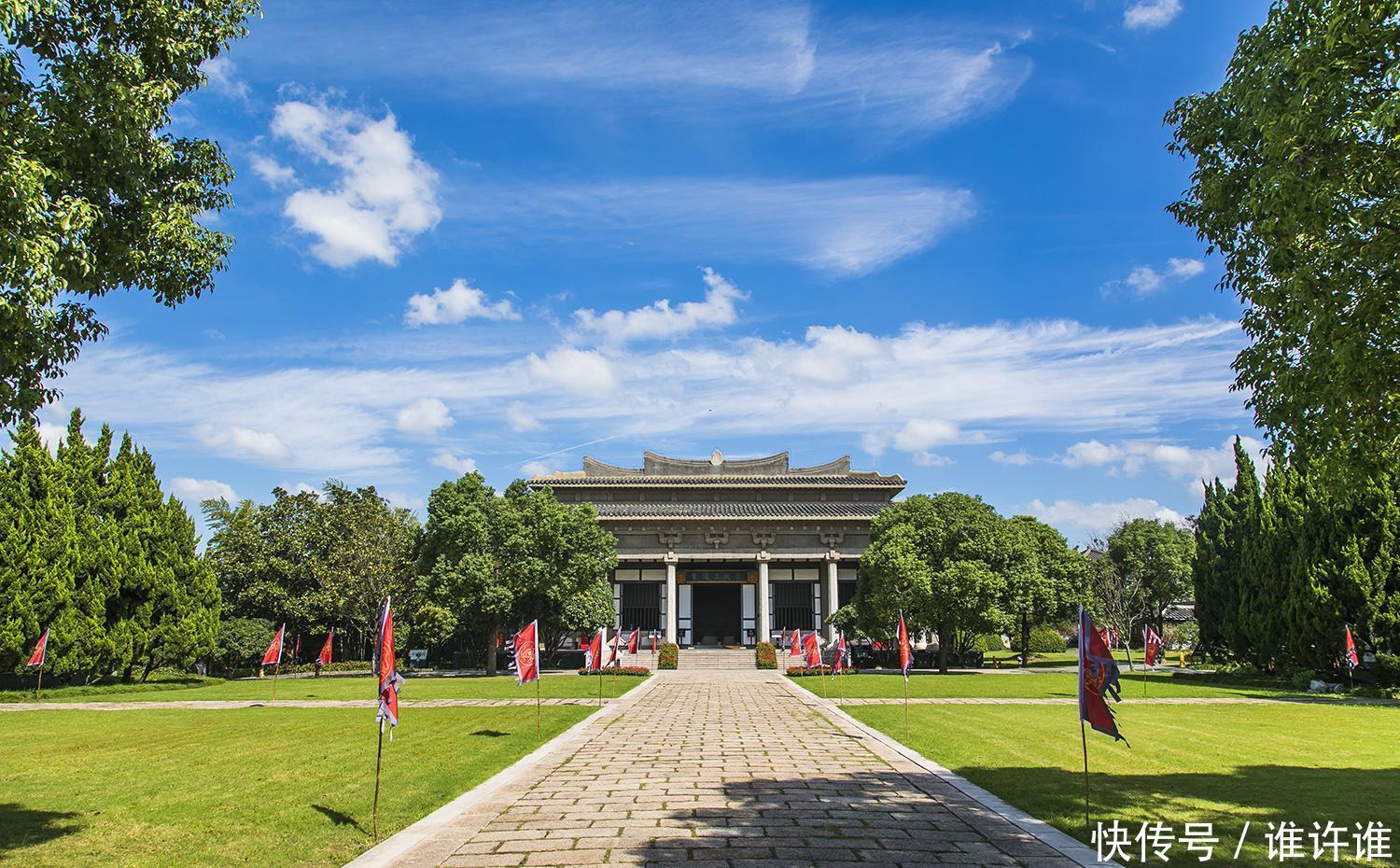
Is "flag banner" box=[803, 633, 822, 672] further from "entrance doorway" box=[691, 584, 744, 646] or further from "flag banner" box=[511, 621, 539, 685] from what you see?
"entrance doorway" box=[691, 584, 744, 646]

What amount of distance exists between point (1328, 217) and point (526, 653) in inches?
538

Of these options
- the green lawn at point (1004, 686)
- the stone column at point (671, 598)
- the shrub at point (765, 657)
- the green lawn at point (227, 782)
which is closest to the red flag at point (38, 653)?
the green lawn at point (227, 782)

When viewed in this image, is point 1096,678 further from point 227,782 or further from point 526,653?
point 526,653

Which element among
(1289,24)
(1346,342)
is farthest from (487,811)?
(1289,24)

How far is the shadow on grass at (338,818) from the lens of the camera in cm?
785

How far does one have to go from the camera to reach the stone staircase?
39.6 meters

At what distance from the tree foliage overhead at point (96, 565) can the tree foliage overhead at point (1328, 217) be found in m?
32.5

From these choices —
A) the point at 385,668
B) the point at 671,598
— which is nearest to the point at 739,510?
the point at 671,598

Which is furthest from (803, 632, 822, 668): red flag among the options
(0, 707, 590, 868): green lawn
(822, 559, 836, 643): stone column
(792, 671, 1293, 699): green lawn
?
(822, 559, 836, 643): stone column

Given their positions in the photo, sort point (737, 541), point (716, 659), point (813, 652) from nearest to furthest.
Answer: point (813, 652)
point (716, 659)
point (737, 541)

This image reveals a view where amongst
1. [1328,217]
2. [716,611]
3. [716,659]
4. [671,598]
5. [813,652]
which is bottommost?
[716,659]

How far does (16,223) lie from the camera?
212 inches

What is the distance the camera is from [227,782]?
1038 cm

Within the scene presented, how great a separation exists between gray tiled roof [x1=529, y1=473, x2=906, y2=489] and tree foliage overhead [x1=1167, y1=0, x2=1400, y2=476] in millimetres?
48479
